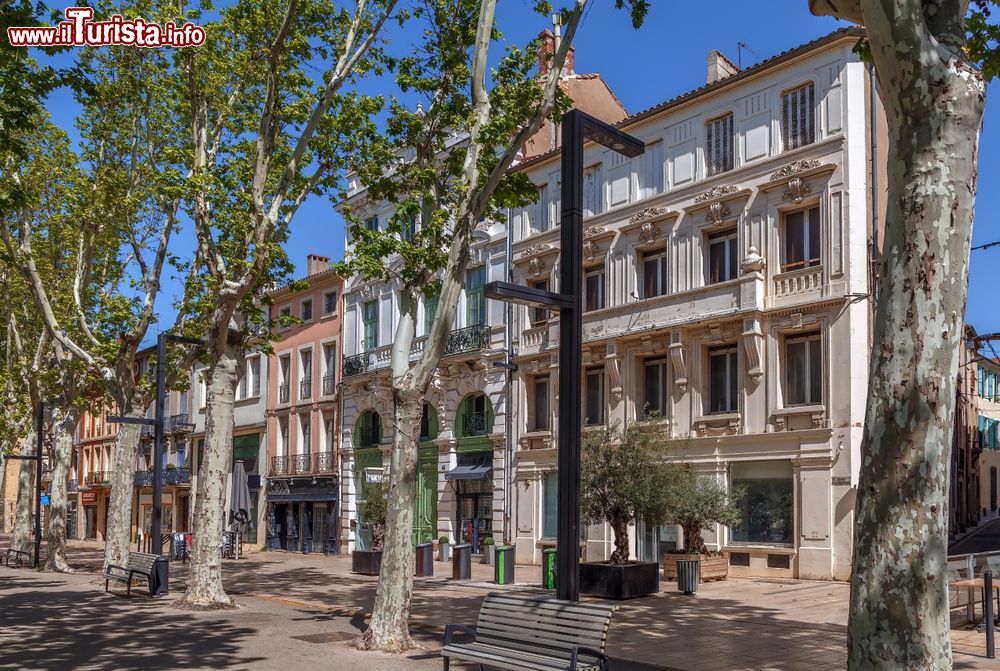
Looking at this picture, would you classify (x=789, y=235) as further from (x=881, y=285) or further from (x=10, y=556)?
(x=10, y=556)

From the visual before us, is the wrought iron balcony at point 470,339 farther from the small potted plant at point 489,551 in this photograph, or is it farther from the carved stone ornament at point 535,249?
the small potted plant at point 489,551

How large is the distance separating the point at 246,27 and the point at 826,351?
44.2 feet

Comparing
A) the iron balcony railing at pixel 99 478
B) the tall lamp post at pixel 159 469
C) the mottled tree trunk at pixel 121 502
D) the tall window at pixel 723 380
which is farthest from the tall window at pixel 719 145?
the iron balcony railing at pixel 99 478

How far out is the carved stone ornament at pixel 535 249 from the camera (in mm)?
29180

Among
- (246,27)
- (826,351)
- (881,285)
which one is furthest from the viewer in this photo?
(826,351)

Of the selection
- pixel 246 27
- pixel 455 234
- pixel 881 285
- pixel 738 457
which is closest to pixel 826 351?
pixel 738 457

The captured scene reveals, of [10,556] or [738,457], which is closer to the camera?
[738,457]

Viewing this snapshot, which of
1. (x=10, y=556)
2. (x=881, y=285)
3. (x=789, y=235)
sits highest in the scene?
(x=789, y=235)

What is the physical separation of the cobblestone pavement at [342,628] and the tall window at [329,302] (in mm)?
17724

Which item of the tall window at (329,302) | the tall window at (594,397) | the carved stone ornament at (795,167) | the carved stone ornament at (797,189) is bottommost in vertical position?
the tall window at (594,397)

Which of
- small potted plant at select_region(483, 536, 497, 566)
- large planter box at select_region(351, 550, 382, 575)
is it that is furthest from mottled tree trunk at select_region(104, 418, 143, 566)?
small potted plant at select_region(483, 536, 497, 566)

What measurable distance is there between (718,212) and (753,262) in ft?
6.43

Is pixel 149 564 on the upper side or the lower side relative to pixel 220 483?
lower

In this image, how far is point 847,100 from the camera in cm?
2212
